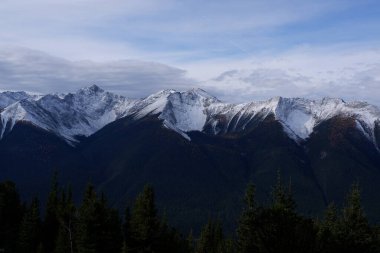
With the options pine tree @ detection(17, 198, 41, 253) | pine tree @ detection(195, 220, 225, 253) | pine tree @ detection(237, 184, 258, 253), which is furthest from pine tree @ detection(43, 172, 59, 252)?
pine tree @ detection(237, 184, 258, 253)

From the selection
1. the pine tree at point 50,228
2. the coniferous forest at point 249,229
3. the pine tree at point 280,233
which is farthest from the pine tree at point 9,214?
the pine tree at point 280,233

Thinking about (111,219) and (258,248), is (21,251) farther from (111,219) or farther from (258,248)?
(258,248)

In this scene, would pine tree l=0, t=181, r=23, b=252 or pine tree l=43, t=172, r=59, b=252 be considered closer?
pine tree l=43, t=172, r=59, b=252

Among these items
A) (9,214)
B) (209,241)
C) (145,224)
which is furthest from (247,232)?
(9,214)

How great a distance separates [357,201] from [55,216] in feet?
208

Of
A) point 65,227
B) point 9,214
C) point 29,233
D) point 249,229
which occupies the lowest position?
point 29,233

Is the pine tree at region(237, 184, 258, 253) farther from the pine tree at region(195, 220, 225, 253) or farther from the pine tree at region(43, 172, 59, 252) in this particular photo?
the pine tree at region(43, 172, 59, 252)

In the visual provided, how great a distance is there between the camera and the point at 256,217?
2908 inches

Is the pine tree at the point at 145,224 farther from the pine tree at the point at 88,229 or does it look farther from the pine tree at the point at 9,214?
the pine tree at the point at 9,214

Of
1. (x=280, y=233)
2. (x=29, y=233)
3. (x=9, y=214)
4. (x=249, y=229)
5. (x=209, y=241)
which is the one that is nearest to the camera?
(x=280, y=233)

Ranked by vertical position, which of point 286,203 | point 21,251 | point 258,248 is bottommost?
point 21,251

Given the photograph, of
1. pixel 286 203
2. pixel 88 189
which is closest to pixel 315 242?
pixel 286 203

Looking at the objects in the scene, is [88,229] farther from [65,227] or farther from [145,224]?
[65,227]


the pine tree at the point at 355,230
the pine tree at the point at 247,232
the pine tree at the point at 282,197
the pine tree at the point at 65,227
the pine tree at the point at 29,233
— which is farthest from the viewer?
the pine tree at the point at 29,233
